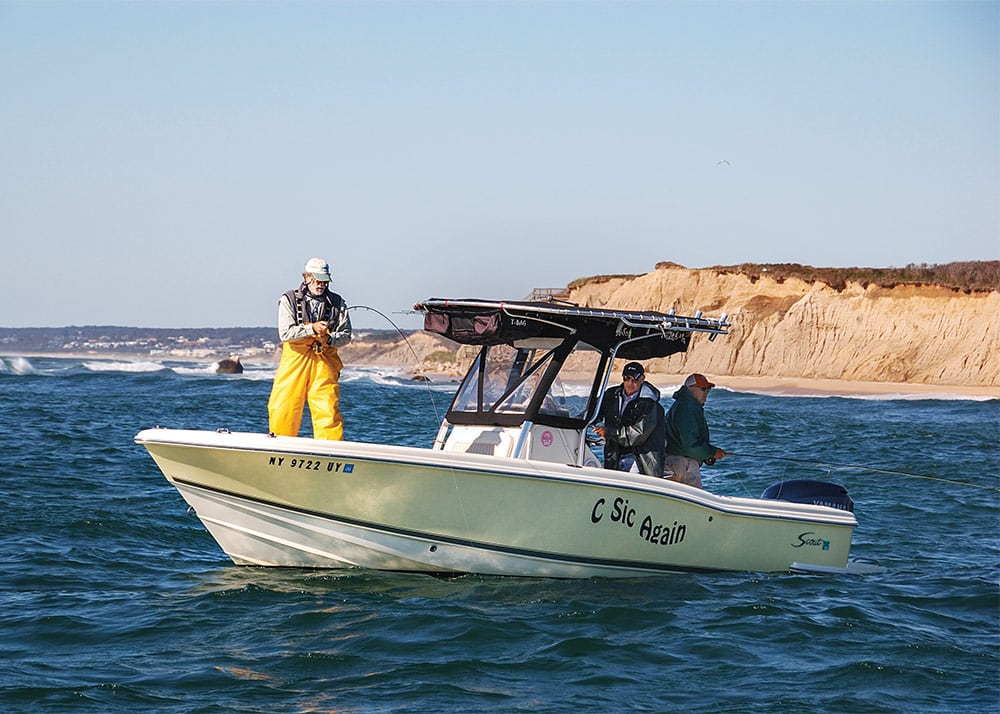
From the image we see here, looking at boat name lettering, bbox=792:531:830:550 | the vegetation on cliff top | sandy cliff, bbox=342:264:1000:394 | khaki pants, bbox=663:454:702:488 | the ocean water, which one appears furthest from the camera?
the vegetation on cliff top

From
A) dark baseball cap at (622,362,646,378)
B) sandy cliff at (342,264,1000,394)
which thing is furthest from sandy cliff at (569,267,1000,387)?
dark baseball cap at (622,362,646,378)

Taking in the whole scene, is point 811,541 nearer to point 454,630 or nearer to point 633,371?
point 633,371

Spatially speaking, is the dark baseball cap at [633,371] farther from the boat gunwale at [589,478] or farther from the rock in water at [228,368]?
the rock in water at [228,368]

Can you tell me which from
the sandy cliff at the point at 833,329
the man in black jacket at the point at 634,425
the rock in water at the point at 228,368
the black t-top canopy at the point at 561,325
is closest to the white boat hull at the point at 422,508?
the man in black jacket at the point at 634,425

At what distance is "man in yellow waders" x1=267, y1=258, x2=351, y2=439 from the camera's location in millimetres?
9875

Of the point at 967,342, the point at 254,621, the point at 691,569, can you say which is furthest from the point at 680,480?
the point at 967,342

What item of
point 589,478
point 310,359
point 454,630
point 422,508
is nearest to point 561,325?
point 589,478

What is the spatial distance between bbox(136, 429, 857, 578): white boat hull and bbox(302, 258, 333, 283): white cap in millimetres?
1553

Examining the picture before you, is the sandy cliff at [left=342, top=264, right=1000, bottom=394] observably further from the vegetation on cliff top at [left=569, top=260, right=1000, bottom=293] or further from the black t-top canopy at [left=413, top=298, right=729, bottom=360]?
the black t-top canopy at [left=413, top=298, right=729, bottom=360]

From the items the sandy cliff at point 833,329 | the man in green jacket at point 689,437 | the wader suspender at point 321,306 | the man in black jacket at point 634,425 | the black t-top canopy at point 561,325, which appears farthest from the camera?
the sandy cliff at point 833,329

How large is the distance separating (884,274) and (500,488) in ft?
196

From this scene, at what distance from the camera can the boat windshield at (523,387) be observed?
10406 mm

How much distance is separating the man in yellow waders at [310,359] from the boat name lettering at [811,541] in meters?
4.77

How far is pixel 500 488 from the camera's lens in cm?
963
